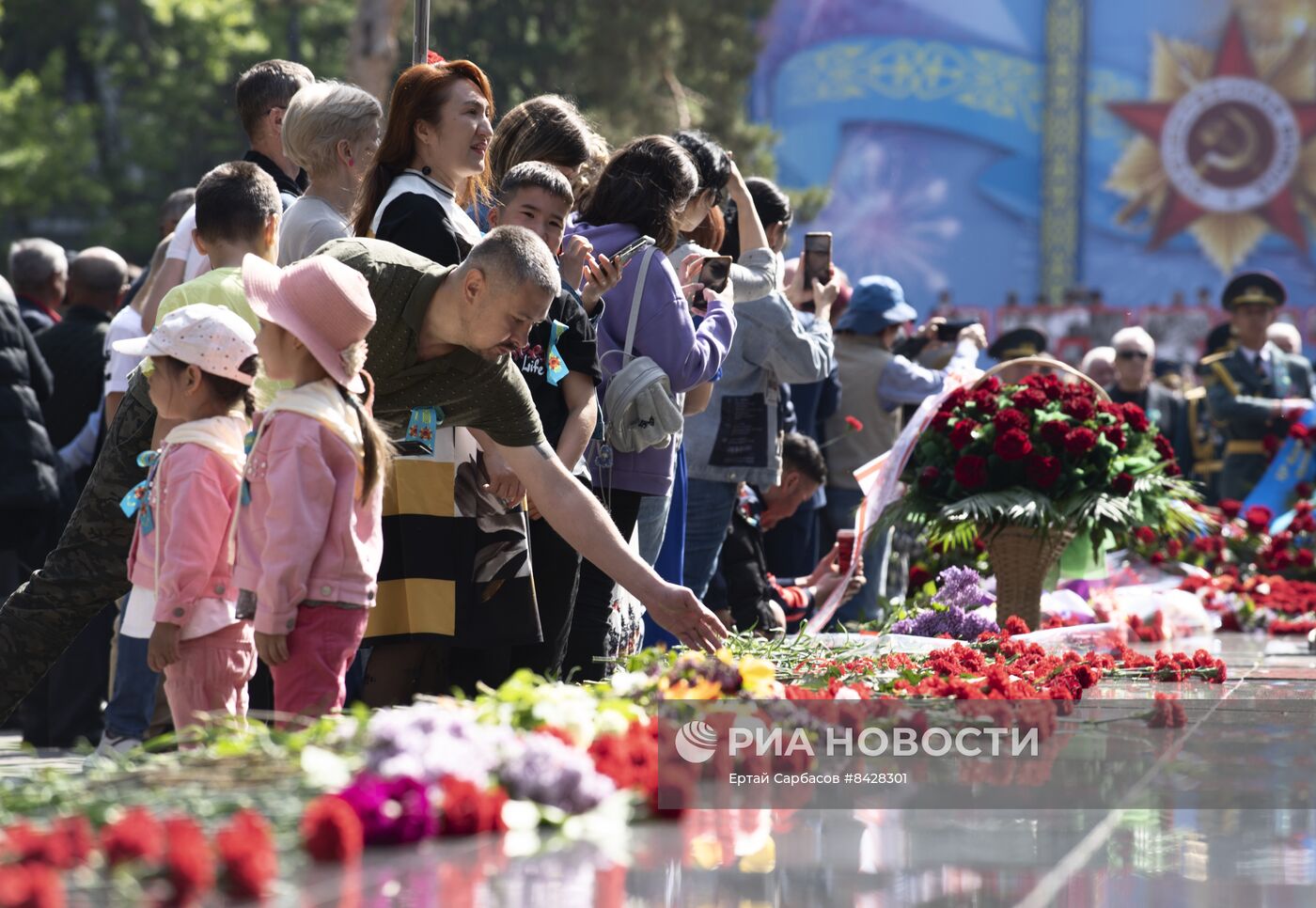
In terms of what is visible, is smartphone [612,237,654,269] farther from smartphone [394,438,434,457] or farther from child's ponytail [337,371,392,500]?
child's ponytail [337,371,392,500]

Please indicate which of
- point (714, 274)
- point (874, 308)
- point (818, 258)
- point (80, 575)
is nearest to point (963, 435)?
point (818, 258)

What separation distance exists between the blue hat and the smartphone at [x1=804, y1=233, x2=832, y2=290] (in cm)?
87

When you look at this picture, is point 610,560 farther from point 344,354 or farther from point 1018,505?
point 1018,505

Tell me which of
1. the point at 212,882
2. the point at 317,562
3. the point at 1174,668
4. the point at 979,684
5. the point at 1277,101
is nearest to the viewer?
the point at 212,882

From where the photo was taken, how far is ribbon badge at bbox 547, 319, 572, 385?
441 centimetres

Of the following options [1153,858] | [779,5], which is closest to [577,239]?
[1153,858]

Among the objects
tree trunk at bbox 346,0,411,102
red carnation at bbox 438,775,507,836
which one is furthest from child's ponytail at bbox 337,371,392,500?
tree trunk at bbox 346,0,411,102

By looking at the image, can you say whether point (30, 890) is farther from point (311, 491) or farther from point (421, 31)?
point (421, 31)

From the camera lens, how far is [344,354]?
11.6 ft

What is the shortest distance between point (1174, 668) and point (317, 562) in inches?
105

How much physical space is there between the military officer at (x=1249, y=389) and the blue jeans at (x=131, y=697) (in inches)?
302

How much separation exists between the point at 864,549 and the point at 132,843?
4.94 metres

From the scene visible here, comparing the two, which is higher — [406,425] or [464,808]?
[406,425]

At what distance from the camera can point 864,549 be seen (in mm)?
6969
